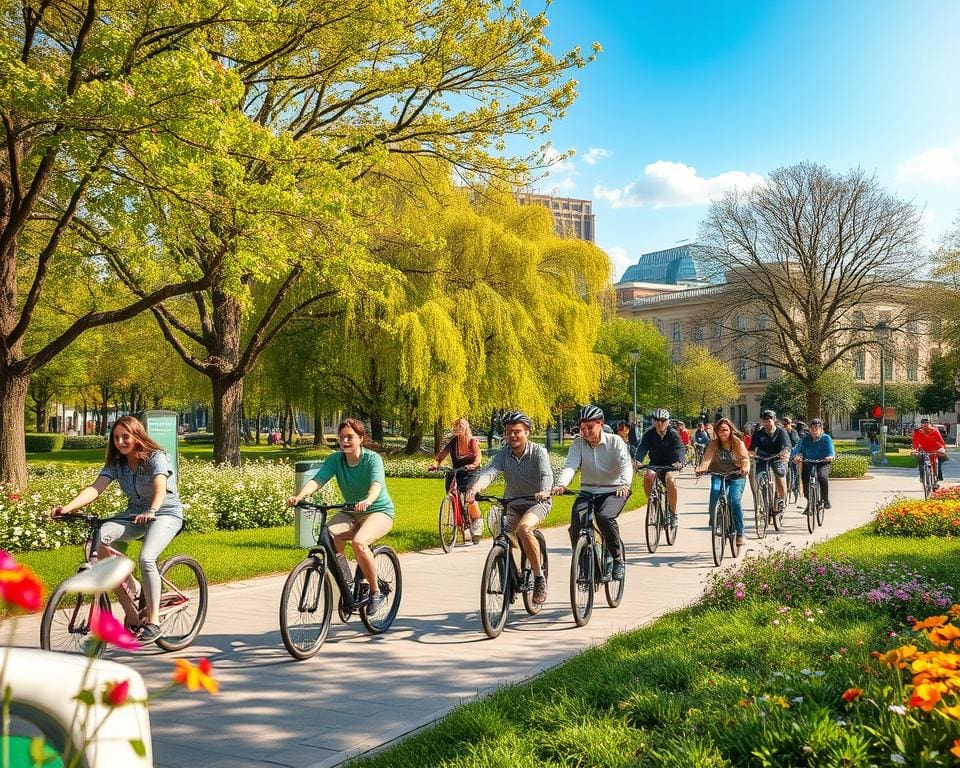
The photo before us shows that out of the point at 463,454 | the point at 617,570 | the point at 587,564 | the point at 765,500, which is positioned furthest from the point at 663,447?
the point at 587,564

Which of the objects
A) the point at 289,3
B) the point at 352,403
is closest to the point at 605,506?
the point at 289,3

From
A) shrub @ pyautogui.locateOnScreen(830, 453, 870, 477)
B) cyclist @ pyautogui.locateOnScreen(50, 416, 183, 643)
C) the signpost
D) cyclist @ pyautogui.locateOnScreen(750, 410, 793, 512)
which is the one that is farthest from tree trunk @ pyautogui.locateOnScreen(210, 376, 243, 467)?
shrub @ pyautogui.locateOnScreen(830, 453, 870, 477)

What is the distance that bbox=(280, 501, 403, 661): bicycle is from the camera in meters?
6.95

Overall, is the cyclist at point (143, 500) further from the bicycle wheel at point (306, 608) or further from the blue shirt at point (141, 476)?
the bicycle wheel at point (306, 608)

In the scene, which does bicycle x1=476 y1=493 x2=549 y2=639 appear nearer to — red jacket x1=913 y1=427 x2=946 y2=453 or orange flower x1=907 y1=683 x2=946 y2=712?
orange flower x1=907 y1=683 x2=946 y2=712

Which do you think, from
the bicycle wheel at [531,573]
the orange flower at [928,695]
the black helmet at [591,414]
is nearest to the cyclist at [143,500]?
the bicycle wheel at [531,573]

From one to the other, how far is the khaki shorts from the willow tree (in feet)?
25.1

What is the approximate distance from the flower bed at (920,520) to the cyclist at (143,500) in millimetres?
10077

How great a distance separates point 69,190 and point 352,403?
17.3m

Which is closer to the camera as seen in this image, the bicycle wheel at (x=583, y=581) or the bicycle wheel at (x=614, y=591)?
the bicycle wheel at (x=583, y=581)

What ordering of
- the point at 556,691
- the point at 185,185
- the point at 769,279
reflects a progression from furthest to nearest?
1. the point at 769,279
2. the point at 185,185
3. the point at 556,691

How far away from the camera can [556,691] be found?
537cm

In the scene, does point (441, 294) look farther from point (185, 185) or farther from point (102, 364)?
point (102, 364)

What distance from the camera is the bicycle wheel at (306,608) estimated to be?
22.6 feet
